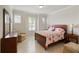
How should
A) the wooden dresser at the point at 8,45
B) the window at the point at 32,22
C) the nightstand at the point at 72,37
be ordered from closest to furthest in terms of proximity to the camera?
1. the wooden dresser at the point at 8,45
2. the window at the point at 32,22
3. the nightstand at the point at 72,37

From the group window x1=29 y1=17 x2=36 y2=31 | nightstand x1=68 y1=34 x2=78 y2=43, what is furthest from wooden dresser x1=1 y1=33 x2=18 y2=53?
nightstand x1=68 y1=34 x2=78 y2=43

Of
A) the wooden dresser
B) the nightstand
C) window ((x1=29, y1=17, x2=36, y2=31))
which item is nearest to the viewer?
the wooden dresser

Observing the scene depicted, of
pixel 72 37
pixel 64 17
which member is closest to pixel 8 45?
pixel 64 17

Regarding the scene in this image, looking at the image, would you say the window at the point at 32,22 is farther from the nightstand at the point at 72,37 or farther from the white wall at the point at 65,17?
the nightstand at the point at 72,37

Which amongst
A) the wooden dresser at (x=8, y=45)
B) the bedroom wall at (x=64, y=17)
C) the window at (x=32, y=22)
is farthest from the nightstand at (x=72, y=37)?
the wooden dresser at (x=8, y=45)

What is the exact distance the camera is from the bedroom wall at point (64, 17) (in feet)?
9.27

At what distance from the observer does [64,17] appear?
2.96m

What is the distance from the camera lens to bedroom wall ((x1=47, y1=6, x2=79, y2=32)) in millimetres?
2825

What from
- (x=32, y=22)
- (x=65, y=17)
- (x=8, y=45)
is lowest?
(x=8, y=45)

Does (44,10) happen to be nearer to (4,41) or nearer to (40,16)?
(40,16)

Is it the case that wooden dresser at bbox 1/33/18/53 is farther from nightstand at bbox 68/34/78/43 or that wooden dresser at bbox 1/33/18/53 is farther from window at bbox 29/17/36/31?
nightstand at bbox 68/34/78/43

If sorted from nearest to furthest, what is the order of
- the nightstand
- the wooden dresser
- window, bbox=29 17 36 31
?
the wooden dresser
window, bbox=29 17 36 31
the nightstand

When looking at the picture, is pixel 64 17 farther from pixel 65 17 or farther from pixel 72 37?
pixel 72 37
